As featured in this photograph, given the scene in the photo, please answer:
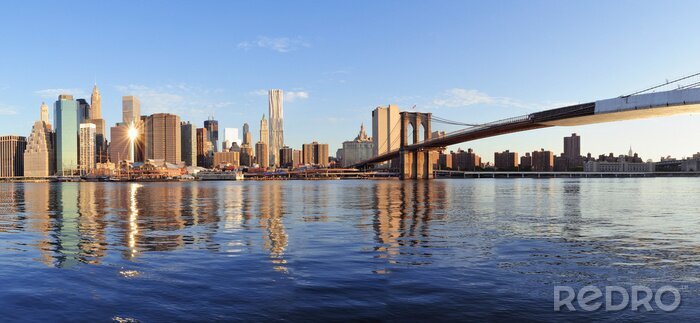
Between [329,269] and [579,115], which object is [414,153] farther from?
[329,269]

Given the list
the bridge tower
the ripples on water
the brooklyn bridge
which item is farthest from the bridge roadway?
the bridge tower

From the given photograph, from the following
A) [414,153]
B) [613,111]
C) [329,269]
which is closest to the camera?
[329,269]

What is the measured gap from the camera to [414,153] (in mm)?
164500

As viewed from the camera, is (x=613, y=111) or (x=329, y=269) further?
(x=613, y=111)

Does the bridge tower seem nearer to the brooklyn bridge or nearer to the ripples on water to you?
the brooklyn bridge

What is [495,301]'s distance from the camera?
1233cm

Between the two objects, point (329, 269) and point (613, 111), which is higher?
point (613, 111)

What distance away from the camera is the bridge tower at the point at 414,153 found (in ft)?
533

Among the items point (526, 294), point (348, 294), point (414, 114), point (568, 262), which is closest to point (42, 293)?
point (348, 294)

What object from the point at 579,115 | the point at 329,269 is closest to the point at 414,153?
the point at 579,115

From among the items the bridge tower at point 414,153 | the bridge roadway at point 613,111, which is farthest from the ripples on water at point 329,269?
the bridge tower at point 414,153

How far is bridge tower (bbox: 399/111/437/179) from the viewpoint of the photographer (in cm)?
16250

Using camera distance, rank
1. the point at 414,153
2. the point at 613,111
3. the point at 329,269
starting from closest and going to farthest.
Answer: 1. the point at 329,269
2. the point at 613,111
3. the point at 414,153

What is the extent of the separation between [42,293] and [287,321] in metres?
7.27
